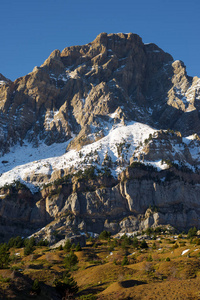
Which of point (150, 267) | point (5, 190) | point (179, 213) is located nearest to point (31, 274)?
point (150, 267)

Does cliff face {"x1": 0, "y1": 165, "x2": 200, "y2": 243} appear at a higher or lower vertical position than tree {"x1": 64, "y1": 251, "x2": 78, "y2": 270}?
higher

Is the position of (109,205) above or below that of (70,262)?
above

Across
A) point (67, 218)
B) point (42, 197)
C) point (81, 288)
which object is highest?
point (42, 197)

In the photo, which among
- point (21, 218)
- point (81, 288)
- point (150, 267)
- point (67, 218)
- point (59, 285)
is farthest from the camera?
point (21, 218)

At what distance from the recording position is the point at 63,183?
19675 centimetres

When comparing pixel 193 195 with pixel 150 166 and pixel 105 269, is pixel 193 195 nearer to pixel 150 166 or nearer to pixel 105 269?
pixel 150 166

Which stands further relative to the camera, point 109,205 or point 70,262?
point 109,205

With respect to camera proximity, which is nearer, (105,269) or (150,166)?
(105,269)

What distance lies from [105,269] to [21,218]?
436 feet

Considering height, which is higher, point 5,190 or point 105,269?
point 5,190

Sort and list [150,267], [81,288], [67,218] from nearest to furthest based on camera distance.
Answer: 1. [81,288]
2. [150,267]
3. [67,218]

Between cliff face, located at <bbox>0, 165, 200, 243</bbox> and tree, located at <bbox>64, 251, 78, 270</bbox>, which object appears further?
cliff face, located at <bbox>0, 165, 200, 243</bbox>

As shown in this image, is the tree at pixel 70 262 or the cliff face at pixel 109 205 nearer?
the tree at pixel 70 262

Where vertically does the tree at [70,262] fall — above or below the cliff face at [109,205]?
below
